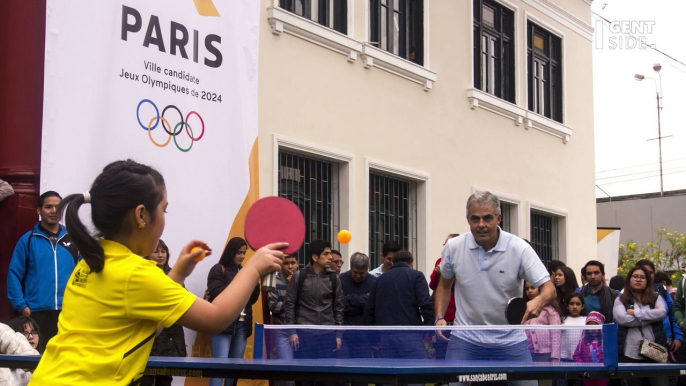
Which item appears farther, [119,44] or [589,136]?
[589,136]

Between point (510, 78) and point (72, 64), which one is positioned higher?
point (510, 78)

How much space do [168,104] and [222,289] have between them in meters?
2.14

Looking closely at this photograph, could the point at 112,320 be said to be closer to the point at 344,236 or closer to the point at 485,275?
the point at 485,275

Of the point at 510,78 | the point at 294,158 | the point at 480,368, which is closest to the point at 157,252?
the point at 294,158

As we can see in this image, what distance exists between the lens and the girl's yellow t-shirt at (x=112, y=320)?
3395 millimetres

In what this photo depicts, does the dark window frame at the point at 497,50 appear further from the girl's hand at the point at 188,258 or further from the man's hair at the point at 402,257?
the girl's hand at the point at 188,258

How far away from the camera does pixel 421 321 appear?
1112 centimetres

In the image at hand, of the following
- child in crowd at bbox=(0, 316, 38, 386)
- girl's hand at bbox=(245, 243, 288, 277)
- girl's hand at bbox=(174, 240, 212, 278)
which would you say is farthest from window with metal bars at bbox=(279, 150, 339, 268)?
girl's hand at bbox=(245, 243, 288, 277)

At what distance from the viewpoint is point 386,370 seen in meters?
4.25

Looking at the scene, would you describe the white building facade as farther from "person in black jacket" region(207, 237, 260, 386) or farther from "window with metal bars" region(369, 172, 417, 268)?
"person in black jacket" region(207, 237, 260, 386)

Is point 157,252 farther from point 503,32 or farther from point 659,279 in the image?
point 503,32

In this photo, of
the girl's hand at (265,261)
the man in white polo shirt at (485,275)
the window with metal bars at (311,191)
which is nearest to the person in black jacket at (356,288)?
the window with metal bars at (311,191)

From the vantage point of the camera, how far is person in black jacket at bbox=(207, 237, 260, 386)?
10.3m

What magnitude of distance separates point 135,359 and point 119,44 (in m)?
7.12
